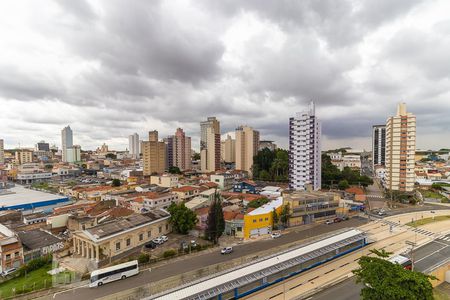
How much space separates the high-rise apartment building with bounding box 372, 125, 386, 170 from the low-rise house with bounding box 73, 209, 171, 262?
346 feet

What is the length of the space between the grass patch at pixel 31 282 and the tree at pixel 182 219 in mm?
13566

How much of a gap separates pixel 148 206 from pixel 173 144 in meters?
77.4

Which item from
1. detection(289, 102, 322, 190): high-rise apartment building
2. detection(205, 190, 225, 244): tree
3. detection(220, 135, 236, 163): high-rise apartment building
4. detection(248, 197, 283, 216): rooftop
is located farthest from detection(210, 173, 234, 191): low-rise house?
detection(220, 135, 236, 163): high-rise apartment building

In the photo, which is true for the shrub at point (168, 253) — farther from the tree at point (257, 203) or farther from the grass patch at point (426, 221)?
the grass patch at point (426, 221)

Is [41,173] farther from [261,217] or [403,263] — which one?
[403,263]

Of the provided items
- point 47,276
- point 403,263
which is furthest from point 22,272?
point 403,263

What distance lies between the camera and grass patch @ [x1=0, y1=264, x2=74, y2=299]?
21156 millimetres

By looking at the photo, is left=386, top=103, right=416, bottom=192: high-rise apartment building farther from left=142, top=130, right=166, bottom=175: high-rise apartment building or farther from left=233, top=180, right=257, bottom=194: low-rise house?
left=142, top=130, right=166, bottom=175: high-rise apartment building

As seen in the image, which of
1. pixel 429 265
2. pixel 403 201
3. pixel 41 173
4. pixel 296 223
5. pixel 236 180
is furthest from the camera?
pixel 41 173

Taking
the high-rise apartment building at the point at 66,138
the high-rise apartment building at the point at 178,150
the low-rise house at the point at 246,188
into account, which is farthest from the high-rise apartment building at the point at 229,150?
the high-rise apartment building at the point at 66,138

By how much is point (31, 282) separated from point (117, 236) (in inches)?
331

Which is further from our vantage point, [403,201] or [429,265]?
[403,201]

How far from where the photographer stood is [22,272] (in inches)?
1021

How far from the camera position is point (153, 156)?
100438 mm
